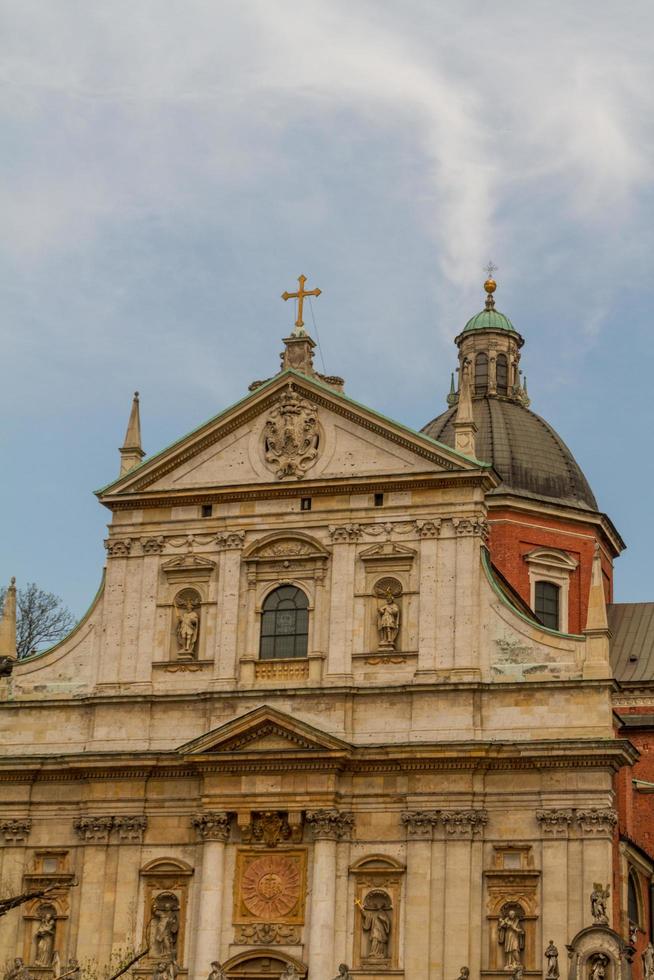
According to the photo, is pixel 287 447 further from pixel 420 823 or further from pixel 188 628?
pixel 420 823

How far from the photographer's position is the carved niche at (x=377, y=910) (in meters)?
35.3

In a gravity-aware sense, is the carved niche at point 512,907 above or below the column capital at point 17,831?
below

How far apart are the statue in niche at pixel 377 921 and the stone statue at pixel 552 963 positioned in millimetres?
3613

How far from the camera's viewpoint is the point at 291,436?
39.8 metres

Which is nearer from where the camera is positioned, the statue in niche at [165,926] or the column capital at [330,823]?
the column capital at [330,823]

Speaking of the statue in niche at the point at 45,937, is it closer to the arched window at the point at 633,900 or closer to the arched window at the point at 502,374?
the arched window at the point at 633,900

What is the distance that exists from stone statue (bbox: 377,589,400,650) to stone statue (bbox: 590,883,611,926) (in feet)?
23.0

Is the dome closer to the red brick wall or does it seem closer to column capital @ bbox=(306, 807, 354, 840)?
the red brick wall

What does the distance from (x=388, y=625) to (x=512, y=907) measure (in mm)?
6556

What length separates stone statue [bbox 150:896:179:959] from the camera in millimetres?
36438

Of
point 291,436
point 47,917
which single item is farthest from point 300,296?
point 47,917

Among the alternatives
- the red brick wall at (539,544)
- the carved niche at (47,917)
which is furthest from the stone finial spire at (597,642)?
the carved niche at (47,917)

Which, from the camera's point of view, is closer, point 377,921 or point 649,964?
point 649,964

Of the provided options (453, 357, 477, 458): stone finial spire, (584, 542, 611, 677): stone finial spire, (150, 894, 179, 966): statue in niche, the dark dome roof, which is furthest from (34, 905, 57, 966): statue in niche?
the dark dome roof
